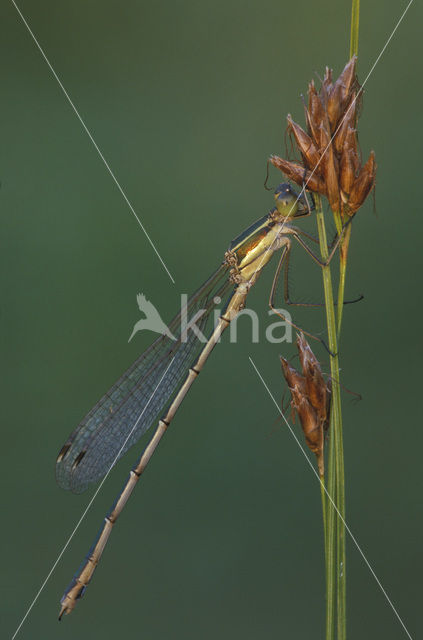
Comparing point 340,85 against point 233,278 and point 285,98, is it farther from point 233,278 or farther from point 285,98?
point 285,98

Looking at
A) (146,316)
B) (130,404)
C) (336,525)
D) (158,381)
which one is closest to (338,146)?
(336,525)

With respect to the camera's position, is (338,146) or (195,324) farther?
(195,324)

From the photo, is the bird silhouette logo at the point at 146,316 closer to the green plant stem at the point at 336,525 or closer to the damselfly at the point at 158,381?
the damselfly at the point at 158,381

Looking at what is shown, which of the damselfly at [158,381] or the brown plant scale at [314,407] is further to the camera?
the damselfly at [158,381]

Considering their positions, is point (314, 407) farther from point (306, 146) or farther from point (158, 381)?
point (158, 381)

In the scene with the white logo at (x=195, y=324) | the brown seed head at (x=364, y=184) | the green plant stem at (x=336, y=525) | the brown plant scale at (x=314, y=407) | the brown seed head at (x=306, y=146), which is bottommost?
the green plant stem at (x=336, y=525)

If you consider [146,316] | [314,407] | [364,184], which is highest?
[146,316]

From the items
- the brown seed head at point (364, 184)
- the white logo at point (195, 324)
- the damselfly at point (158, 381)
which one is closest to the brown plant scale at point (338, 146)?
the brown seed head at point (364, 184)
